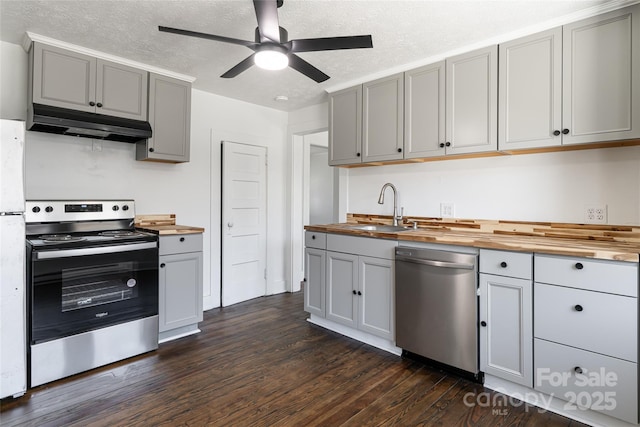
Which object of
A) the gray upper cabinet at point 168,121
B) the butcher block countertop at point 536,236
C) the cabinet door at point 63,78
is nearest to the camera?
the butcher block countertop at point 536,236

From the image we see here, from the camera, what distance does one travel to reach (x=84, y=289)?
8.13 ft

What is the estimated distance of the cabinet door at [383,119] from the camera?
9.91 ft

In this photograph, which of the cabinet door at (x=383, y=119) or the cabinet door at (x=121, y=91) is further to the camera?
the cabinet door at (x=383, y=119)

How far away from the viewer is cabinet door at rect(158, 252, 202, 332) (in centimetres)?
293

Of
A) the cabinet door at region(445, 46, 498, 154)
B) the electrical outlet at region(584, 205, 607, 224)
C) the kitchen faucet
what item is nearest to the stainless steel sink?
the kitchen faucet

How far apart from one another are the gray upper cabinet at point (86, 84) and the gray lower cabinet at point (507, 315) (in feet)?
10.2

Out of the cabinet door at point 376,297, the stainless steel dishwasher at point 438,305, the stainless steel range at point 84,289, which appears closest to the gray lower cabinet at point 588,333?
the stainless steel dishwasher at point 438,305

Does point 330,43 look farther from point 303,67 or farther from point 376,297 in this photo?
point 376,297

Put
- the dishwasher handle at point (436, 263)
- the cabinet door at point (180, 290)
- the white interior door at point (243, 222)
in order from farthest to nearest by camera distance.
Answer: the white interior door at point (243, 222) < the cabinet door at point (180, 290) < the dishwasher handle at point (436, 263)

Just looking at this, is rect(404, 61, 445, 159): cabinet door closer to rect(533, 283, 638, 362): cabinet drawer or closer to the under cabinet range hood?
rect(533, 283, 638, 362): cabinet drawer

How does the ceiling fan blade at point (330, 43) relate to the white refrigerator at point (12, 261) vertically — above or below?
above

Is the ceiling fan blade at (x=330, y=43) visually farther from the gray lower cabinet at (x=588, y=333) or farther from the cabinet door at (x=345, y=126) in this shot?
the gray lower cabinet at (x=588, y=333)

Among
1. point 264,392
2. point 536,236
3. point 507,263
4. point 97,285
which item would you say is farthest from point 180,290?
point 536,236

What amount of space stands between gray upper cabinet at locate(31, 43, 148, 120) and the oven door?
1.17 metres
